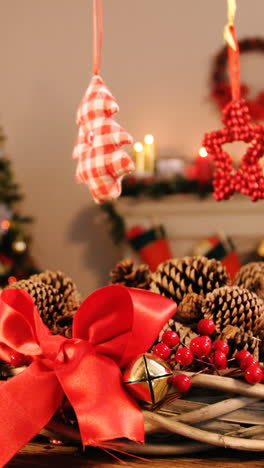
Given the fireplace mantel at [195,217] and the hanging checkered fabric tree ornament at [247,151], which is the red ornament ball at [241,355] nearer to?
the hanging checkered fabric tree ornament at [247,151]

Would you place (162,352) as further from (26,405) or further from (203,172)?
(203,172)

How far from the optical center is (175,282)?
0.62 meters

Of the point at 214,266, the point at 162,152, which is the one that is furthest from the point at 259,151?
the point at 162,152

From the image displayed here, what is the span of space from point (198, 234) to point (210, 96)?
76cm

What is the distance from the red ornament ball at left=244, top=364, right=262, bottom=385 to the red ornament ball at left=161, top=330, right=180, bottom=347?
7 centimetres

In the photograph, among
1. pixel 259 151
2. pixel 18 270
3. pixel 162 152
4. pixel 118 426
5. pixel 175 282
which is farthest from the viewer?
pixel 162 152

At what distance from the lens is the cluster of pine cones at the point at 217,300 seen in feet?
1.68

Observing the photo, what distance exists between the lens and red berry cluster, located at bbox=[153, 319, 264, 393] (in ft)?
1.43

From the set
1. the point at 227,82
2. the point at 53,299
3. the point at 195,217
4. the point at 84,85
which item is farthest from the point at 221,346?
the point at 84,85

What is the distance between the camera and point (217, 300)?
0.54m

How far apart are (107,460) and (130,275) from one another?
1.11 feet

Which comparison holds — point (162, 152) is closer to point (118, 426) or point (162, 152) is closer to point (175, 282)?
point (175, 282)

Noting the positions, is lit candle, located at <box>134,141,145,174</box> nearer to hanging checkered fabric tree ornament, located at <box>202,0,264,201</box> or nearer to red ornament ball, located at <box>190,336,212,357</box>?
hanging checkered fabric tree ornament, located at <box>202,0,264,201</box>

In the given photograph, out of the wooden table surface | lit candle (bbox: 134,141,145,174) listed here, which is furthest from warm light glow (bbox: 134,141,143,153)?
the wooden table surface
